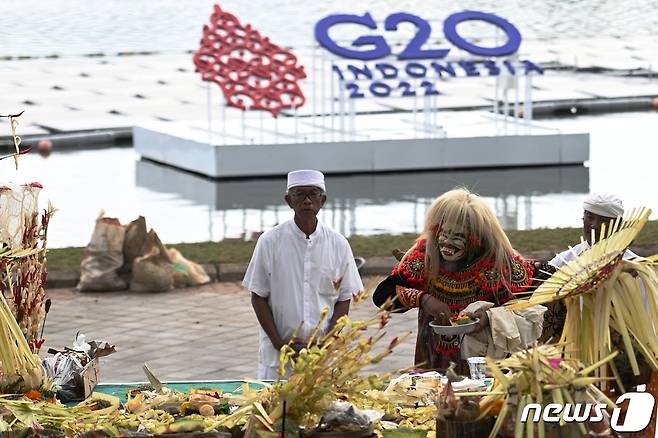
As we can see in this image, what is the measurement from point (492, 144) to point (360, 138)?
1.65 metres

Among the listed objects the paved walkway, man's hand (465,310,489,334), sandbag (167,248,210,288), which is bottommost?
the paved walkway

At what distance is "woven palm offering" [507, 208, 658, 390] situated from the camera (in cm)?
540

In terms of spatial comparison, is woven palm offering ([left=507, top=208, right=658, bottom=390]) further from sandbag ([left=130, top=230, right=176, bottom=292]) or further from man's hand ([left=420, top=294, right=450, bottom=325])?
sandbag ([left=130, top=230, right=176, bottom=292])

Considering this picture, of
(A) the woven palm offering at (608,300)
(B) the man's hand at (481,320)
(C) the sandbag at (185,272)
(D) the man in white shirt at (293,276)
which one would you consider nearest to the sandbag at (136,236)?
(C) the sandbag at (185,272)

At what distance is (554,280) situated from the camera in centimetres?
548

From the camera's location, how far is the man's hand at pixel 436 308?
7379 mm

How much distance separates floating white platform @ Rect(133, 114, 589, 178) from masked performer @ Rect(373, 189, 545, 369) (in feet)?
38.5

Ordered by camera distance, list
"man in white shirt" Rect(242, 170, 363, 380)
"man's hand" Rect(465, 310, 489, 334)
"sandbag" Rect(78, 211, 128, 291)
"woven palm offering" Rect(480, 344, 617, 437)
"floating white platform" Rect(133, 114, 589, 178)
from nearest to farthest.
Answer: "woven palm offering" Rect(480, 344, 617, 437)
"man's hand" Rect(465, 310, 489, 334)
"man in white shirt" Rect(242, 170, 363, 380)
"sandbag" Rect(78, 211, 128, 291)
"floating white platform" Rect(133, 114, 589, 178)

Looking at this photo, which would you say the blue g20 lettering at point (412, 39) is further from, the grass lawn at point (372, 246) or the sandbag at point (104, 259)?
the sandbag at point (104, 259)

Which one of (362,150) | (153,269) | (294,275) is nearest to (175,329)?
(153,269)

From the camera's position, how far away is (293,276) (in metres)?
7.80

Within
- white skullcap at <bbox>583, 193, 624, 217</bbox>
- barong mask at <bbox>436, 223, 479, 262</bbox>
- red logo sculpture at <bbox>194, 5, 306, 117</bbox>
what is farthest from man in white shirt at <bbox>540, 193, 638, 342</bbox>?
red logo sculpture at <bbox>194, 5, 306, 117</bbox>

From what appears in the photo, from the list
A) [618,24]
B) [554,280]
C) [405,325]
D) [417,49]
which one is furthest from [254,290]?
[618,24]

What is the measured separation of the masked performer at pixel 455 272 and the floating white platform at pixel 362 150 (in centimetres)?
1173
